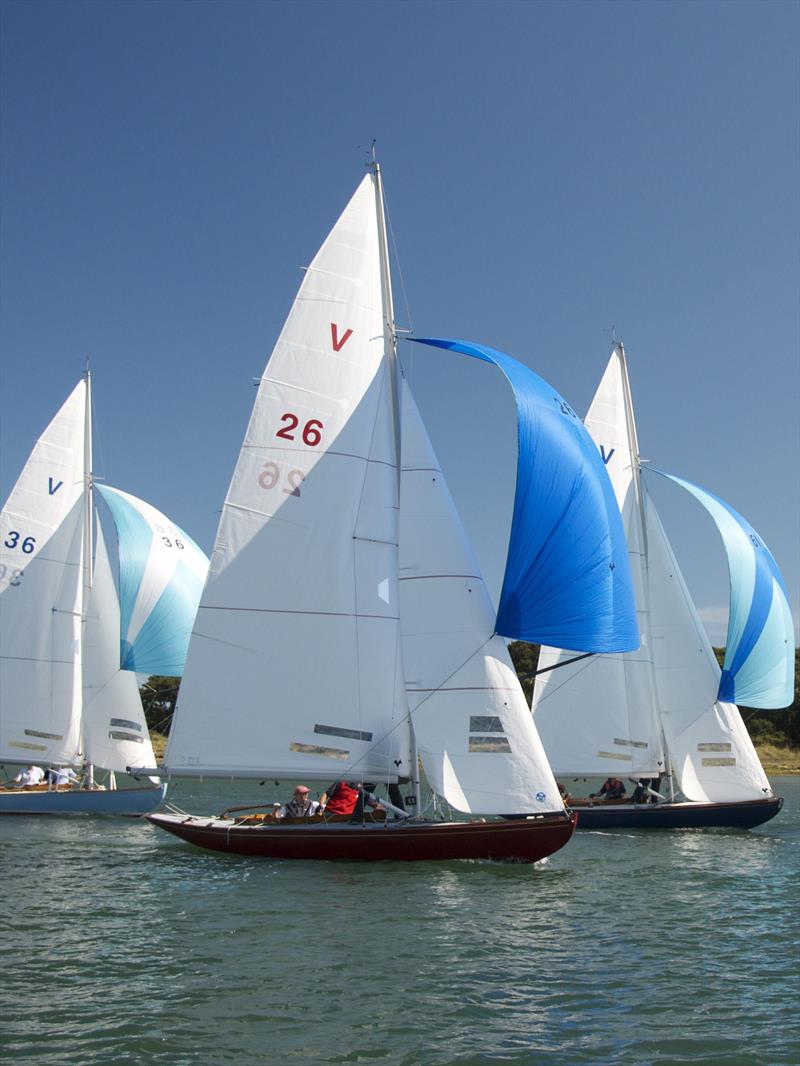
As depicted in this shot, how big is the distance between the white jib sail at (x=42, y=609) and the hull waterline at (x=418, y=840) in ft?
42.5

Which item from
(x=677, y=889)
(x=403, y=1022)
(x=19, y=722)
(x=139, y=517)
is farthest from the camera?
(x=139, y=517)

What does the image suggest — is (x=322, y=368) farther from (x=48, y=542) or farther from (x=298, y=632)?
(x=48, y=542)

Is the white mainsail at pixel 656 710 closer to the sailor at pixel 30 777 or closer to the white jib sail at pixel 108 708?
the white jib sail at pixel 108 708

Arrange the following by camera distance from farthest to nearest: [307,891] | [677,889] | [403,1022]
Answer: [677,889] < [307,891] < [403,1022]

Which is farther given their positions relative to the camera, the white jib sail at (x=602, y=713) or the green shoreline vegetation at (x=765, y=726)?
the green shoreline vegetation at (x=765, y=726)

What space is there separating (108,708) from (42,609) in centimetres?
356

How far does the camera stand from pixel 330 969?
452 inches

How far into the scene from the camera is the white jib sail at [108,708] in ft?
99.2

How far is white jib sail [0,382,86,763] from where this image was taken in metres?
29.6

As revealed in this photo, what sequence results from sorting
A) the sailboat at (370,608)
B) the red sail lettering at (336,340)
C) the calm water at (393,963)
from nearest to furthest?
the calm water at (393,963) < the sailboat at (370,608) < the red sail lettering at (336,340)

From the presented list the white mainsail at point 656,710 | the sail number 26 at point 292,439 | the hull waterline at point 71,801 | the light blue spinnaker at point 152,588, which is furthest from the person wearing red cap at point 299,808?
the light blue spinnaker at point 152,588

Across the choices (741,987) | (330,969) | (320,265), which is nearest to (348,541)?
(320,265)

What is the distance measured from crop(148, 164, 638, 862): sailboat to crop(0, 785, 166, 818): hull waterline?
917 cm

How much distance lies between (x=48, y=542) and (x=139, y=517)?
11.1 ft
